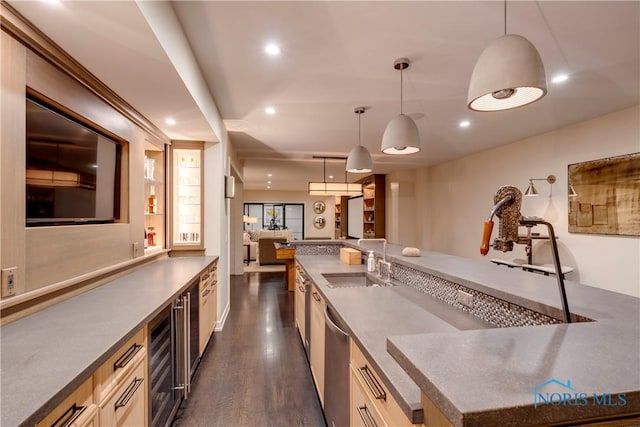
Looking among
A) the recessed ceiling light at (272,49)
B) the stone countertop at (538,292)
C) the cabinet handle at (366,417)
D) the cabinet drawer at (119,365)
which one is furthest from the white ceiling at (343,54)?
the cabinet handle at (366,417)

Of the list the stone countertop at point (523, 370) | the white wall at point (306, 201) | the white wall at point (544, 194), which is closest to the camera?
the stone countertop at point (523, 370)

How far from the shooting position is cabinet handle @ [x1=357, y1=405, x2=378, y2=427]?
3.50 ft

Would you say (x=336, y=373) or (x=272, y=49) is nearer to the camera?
(x=336, y=373)

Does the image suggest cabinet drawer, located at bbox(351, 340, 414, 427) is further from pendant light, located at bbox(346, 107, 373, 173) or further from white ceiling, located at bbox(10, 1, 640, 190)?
pendant light, located at bbox(346, 107, 373, 173)

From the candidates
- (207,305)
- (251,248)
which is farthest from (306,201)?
(207,305)

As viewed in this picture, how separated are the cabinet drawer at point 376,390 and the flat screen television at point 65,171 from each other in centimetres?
166

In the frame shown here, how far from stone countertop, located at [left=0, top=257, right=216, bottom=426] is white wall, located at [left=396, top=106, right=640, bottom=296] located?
4.59m

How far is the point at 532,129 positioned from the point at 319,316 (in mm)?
4040

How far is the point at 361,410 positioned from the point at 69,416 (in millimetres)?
984

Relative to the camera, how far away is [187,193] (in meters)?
3.69

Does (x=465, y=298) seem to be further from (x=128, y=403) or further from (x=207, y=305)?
(x=207, y=305)

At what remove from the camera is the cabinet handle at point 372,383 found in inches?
38.7

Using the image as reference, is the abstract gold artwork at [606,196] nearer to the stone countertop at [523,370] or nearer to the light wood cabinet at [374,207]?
the stone countertop at [523,370]

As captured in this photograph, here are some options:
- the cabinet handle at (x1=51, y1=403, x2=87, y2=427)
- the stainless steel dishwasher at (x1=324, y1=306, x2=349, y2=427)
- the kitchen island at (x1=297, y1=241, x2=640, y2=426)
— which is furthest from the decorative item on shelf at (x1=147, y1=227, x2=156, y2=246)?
the kitchen island at (x1=297, y1=241, x2=640, y2=426)
